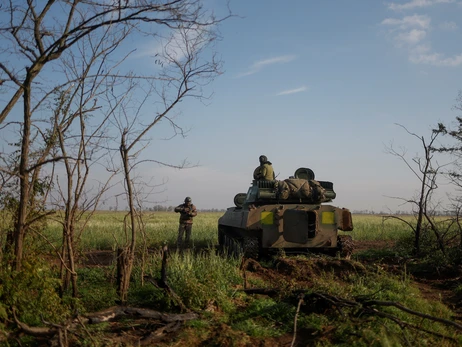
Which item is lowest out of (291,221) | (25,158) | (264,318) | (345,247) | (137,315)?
(264,318)

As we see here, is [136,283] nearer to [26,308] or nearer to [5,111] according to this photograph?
[26,308]

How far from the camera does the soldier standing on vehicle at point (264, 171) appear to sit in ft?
46.1

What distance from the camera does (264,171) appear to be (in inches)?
553

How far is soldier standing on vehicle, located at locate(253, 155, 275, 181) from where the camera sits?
1404cm

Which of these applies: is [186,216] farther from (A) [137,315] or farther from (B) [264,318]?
(A) [137,315]

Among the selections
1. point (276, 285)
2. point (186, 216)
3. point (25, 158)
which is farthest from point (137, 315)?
point (186, 216)

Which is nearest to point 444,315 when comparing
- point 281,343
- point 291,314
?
point 291,314

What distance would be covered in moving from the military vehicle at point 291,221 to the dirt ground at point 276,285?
1.13 meters

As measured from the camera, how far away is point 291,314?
23.5 feet

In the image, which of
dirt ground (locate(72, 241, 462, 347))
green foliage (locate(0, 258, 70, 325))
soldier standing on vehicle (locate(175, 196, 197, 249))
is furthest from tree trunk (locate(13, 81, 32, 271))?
soldier standing on vehicle (locate(175, 196, 197, 249))

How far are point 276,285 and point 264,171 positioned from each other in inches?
210

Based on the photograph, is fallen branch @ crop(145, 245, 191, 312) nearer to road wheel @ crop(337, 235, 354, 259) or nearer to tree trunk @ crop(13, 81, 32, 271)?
tree trunk @ crop(13, 81, 32, 271)

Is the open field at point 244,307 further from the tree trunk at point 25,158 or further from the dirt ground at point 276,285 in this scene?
the tree trunk at point 25,158

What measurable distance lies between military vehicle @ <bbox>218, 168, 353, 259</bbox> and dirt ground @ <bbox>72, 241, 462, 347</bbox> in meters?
1.13
